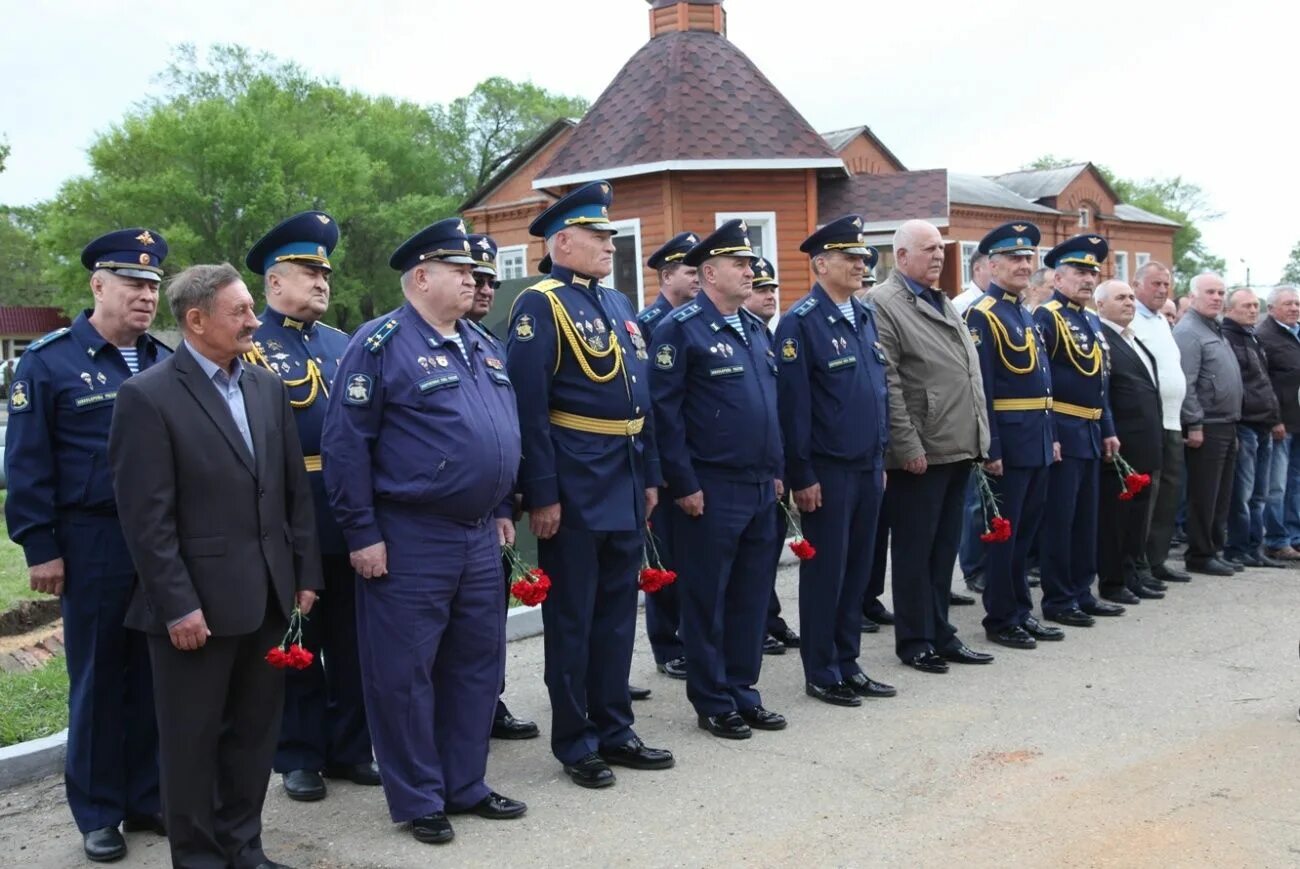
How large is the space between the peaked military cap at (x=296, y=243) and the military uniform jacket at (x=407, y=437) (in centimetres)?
67

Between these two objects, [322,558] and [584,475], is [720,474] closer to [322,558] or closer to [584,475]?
[584,475]

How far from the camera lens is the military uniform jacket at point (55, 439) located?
14.8ft

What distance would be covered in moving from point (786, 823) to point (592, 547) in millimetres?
1311

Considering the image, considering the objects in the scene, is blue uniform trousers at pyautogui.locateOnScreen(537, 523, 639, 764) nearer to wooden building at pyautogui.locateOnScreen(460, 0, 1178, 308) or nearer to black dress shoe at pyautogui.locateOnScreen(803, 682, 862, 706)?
black dress shoe at pyautogui.locateOnScreen(803, 682, 862, 706)

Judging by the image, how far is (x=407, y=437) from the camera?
15.0 feet

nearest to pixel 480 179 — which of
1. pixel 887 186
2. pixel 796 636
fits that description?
pixel 887 186

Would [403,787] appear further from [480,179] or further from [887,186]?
[480,179]

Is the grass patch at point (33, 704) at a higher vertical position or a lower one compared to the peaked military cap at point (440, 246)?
lower

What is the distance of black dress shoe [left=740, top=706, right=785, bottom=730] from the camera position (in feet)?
18.9

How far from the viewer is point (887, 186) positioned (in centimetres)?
2150

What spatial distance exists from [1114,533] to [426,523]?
549cm

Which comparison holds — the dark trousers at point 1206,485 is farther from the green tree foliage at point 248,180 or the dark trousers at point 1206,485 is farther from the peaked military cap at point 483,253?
the green tree foliage at point 248,180

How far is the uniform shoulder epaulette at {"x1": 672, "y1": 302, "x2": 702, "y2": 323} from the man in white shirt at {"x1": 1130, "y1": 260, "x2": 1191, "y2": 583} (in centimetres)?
443

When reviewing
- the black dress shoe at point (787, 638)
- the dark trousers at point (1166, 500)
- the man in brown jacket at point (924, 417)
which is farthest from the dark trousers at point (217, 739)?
the dark trousers at point (1166, 500)
